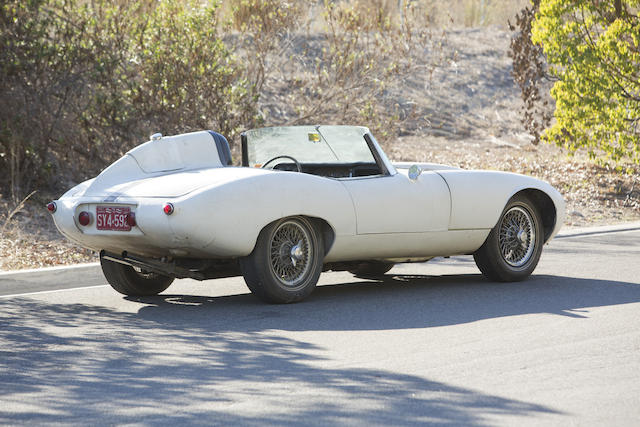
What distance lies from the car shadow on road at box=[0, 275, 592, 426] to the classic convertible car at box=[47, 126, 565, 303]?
321 millimetres

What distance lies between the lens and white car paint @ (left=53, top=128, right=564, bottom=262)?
24.1 feet

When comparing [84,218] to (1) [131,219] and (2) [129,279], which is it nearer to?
(1) [131,219]

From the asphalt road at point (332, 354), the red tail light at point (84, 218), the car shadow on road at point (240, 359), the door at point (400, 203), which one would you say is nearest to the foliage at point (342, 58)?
the asphalt road at point (332, 354)

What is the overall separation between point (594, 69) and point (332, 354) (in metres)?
13.2

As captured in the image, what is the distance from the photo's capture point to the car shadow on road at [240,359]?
482cm

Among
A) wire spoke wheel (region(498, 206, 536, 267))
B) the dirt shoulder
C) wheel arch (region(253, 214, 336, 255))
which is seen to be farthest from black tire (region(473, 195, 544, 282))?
the dirt shoulder

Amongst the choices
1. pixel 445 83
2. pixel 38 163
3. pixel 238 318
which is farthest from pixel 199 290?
pixel 445 83

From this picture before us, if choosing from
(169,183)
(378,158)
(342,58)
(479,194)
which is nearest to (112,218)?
(169,183)

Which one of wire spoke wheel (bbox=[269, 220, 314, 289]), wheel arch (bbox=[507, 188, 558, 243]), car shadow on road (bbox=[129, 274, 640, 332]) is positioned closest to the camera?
car shadow on road (bbox=[129, 274, 640, 332])

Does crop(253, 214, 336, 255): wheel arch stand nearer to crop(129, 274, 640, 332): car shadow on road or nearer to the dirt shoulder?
crop(129, 274, 640, 332): car shadow on road

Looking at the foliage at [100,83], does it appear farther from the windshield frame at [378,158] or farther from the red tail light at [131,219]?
the red tail light at [131,219]

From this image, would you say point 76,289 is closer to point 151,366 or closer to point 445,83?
point 151,366

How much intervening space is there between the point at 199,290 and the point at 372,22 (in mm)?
8894

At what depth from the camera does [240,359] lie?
5984mm
